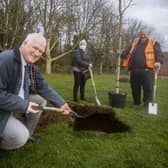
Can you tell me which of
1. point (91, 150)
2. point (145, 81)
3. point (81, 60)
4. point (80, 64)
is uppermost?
point (81, 60)

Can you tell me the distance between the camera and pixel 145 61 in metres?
6.64

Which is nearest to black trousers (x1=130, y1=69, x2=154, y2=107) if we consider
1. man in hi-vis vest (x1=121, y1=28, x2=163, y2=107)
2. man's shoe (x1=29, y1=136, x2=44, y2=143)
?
man in hi-vis vest (x1=121, y1=28, x2=163, y2=107)

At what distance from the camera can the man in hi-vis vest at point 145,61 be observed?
6.58 meters

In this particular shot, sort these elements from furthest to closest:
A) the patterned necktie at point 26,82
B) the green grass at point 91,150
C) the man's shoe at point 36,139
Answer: the man's shoe at point 36,139
the green grass at point 91,150
the patterned necktie at point 26,82

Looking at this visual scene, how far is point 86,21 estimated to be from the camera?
29.8m

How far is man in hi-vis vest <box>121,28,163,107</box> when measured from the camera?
6.58 metres

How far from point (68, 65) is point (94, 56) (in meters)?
4.62

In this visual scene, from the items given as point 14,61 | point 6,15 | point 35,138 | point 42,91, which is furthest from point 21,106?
point 6,15

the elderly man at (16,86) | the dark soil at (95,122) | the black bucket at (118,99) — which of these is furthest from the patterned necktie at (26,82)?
the black bucket at (118,99)

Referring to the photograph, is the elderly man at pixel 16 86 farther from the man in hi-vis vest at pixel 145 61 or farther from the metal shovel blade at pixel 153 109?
the man in hi-vis vest at pixel 145 61

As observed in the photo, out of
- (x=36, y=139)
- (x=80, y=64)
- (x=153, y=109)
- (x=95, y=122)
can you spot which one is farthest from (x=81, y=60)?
(x=36, y=139)

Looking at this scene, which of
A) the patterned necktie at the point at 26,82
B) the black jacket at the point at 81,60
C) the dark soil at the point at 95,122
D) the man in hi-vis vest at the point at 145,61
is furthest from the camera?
the black jacket at the point at 81,60

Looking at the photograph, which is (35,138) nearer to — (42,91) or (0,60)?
(42,91)

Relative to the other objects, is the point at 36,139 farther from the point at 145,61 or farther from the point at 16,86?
the point at 145,61
